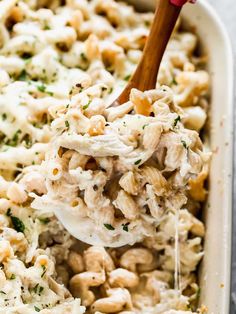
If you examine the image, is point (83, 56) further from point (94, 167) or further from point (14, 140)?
point (94, 167)

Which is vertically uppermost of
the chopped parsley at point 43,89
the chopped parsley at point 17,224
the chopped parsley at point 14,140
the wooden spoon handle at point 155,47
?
the wooden spoon handle at point 155,47

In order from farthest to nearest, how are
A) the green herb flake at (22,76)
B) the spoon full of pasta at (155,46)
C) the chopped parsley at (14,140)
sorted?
the green herb flake at (22,76) < the chopped parsley at (14,140) < the spoon full of pasta at (155,46)

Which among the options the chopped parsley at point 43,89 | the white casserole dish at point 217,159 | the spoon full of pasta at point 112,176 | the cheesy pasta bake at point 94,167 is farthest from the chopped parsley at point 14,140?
the white casserole dish at point 217,159

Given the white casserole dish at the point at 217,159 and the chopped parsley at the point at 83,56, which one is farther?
the chopped parsley at the point at 83,56

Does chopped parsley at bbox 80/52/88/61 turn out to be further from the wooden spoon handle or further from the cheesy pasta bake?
the wooden spoon handle

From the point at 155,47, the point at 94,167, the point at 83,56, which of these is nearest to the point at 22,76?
the point at 83,56

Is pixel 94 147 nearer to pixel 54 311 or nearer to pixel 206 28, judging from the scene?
pixel 54 311

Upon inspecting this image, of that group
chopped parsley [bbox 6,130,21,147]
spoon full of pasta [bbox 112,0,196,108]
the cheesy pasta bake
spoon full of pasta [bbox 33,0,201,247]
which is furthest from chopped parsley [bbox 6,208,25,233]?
spoon full of pasta [bbox 112,0,196,108]

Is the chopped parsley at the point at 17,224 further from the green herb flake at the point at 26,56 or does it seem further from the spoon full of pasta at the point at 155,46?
the green herb flake at the point at 26,56
